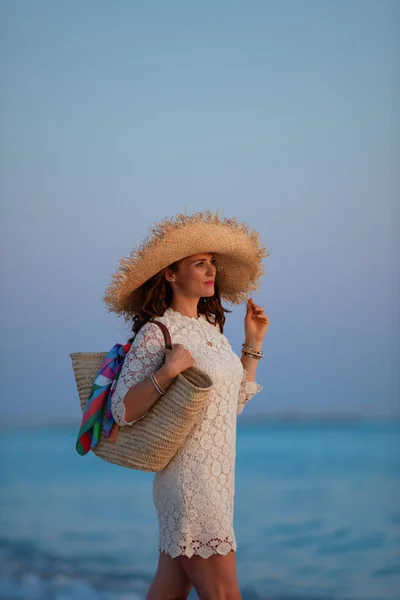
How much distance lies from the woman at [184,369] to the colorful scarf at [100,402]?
0.28 ft

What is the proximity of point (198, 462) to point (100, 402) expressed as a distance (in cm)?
38

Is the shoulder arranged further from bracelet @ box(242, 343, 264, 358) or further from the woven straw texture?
bracelet @ box(242, 343, 264, 358)

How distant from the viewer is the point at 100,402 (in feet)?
10.3

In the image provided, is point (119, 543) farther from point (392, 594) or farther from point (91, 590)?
point (392, 594)

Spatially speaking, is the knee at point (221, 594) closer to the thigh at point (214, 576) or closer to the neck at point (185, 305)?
the thigh at point (214, 576)

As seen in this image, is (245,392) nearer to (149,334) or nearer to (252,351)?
(252,351)

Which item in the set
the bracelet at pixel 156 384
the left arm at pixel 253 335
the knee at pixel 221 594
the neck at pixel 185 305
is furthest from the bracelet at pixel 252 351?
the knee at pixel 221 594

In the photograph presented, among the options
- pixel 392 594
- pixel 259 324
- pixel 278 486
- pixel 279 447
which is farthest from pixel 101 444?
pixel 279 447

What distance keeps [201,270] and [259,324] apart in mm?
404

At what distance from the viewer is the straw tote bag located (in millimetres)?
2941

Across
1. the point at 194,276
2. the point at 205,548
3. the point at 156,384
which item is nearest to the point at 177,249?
the point at 194,276

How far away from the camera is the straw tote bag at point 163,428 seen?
9.65 feet

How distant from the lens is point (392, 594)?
5.86m

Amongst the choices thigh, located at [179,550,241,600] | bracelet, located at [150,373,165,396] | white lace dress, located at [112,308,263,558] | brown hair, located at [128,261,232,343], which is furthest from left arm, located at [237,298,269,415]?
thigh, located at [179,550,241,600]
